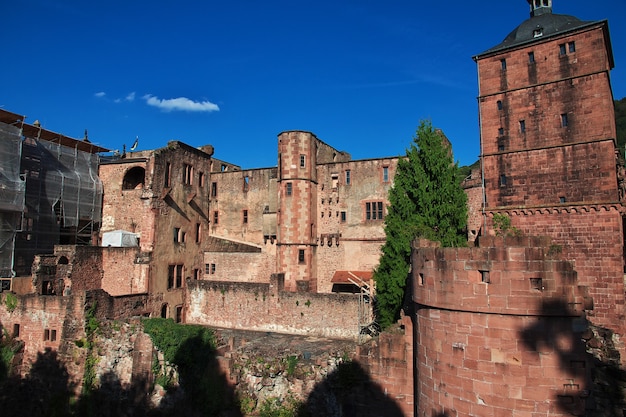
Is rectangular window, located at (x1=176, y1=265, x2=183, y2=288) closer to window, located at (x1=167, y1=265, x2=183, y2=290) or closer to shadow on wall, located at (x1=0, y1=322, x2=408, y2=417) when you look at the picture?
window, located at (x1=167, y1=265, x2=183, y2=290)

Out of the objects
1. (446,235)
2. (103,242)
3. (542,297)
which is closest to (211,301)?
(103,242)

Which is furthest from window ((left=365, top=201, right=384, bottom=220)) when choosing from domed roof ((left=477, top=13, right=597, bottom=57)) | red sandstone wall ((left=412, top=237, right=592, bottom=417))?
red sandstone wall ((left=412, top=237, right=592, bottom=417))

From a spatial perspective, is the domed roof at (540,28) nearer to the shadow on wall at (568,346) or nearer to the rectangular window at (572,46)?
the rectangular window at (572,46)

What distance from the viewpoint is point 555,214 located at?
21047 mm

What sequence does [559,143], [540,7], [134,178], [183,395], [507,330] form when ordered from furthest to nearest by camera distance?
[134,178] → [540,7] → [559,143] → [183,395] → [507,330]

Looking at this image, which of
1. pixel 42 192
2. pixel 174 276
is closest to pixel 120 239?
pixel 174 276

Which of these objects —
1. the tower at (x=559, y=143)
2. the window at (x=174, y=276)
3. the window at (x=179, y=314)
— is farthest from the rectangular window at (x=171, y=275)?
the tower at (x=559, y=143)

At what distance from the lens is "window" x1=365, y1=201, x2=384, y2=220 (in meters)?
29.9

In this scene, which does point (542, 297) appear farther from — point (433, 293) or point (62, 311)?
point (62, 311)

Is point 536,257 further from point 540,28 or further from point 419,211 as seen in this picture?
point 540,28

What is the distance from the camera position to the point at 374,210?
1184 inches

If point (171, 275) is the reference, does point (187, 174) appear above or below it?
above

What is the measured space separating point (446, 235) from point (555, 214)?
17.4 feet

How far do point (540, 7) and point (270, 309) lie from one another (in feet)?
76.1
